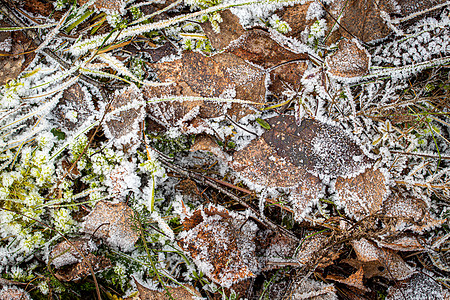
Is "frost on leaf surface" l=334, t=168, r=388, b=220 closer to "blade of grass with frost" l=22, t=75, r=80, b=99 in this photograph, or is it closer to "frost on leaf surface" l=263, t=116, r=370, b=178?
"frost on leaf surface" l=263, t=116, r=370, b=178

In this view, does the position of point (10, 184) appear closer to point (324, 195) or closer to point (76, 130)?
point (76, 130)

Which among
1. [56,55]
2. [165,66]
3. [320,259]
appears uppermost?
[56,55]

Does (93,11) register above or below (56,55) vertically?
above

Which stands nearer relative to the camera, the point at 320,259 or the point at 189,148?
the point at 320,259

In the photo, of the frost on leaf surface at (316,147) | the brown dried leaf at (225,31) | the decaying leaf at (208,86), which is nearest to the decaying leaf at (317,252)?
the frost on leaf surface at (316,147)

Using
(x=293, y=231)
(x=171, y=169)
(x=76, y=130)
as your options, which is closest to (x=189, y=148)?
(x=171, y=169)

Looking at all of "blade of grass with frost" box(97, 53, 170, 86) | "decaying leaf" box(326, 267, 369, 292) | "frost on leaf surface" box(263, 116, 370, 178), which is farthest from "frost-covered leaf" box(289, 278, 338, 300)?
"blade of grass with frost" box(97, 53, 170, 86)

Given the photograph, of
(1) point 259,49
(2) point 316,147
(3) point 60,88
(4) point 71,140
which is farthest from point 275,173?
(3) point 60,88
